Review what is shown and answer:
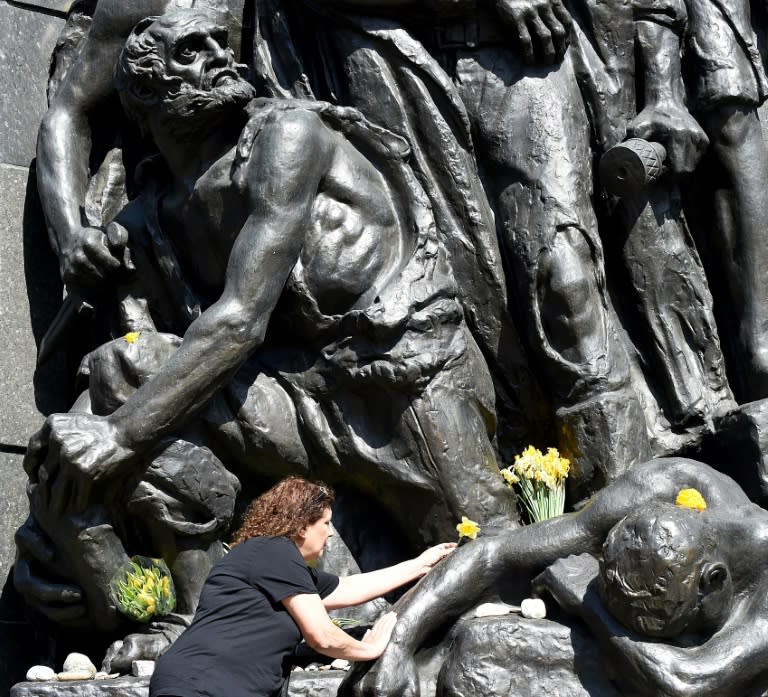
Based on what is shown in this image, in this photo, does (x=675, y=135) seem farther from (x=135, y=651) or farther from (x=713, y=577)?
(x=135, y=651)

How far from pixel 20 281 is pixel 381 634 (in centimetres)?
281

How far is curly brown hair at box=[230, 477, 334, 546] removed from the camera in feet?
17.7

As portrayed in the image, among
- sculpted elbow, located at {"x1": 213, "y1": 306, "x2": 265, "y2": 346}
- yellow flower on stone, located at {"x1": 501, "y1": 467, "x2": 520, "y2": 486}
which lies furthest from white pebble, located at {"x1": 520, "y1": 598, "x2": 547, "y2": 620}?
Answer: sculpted elbow, located at {"x1": 213, "y1": 306, "x2": 265, "y2": 346}

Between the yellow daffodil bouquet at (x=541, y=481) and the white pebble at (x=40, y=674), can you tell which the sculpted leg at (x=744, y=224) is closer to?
the yellow daffodil bouquet at (x=541, y=481)

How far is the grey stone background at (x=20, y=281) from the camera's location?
23.9 feet

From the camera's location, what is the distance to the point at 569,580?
5.95 metres

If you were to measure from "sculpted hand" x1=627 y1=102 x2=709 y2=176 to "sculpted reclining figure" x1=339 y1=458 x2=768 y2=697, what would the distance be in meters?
1.55

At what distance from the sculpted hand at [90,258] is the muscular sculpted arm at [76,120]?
3.2 inches

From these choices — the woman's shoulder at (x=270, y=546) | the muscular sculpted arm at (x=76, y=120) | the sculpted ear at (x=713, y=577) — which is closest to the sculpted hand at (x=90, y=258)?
the muscular sculpted arm at (x=76, y=120)

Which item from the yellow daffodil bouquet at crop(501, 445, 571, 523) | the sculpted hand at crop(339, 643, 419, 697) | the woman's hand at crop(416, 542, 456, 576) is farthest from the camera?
the yellow daffodil bouquet at crop(501, 445, 571, 523)

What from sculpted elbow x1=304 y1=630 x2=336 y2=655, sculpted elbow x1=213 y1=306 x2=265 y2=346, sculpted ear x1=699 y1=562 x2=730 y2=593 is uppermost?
sculpted elbow x1=213 y1=306 x2=265 y2=346

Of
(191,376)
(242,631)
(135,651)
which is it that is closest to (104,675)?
(135,651)

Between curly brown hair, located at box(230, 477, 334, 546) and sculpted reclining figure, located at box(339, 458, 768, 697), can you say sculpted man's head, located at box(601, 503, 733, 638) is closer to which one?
sculpted reclining figure, located at box(339, 458, 768, 697)

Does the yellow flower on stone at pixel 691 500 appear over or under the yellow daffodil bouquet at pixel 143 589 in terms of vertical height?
over
